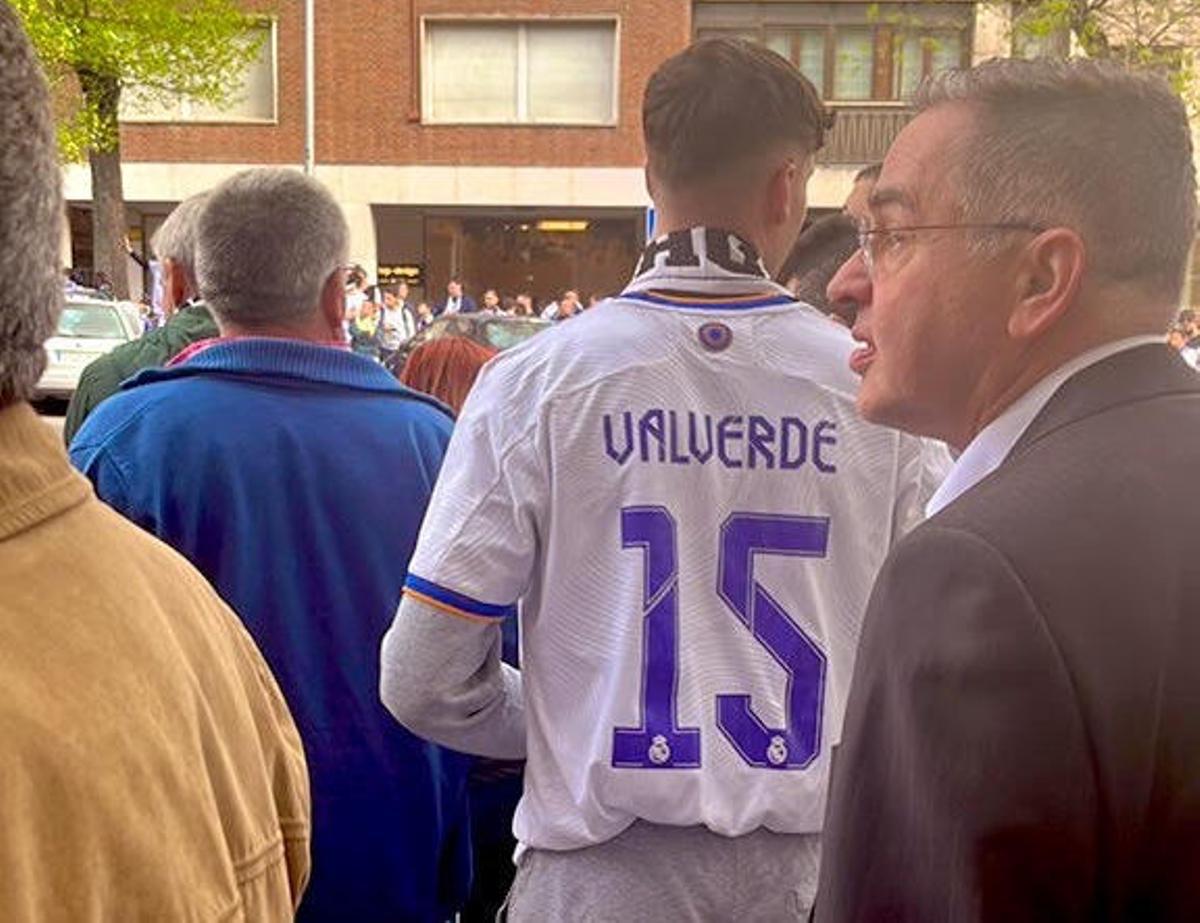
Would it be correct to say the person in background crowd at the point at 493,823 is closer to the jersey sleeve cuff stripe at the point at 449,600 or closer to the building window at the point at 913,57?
the jersey sleeve cuff stripe at the point at 449,600

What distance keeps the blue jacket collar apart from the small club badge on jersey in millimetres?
842

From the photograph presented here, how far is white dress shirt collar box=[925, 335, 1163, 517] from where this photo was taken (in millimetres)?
1348

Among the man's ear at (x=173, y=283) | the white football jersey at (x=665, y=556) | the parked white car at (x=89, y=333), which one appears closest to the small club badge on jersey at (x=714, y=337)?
the white football jersey at (x=665, y=556)

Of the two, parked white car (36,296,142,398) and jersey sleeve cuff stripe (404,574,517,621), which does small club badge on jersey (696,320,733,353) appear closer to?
jersey sleeve cuff stripe (404,574,517,621)

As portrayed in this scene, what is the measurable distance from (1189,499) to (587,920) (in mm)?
1160

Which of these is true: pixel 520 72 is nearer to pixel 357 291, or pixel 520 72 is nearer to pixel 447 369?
pixel 357 291

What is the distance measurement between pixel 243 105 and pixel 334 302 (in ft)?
83.5

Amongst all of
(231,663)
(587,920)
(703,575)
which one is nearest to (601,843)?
(587,920)

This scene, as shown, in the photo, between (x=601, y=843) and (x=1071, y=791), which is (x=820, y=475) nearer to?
(x=601, y=843)

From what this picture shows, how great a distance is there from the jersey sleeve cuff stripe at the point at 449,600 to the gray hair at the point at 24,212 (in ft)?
3.10

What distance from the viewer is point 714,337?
6.80ft

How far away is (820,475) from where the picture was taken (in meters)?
2.07

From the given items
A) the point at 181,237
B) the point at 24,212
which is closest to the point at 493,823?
the point at 181,237

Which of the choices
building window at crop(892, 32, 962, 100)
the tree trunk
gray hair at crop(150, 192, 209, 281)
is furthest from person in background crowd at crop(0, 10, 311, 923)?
building window at crop(892, 32, 962, 100)
